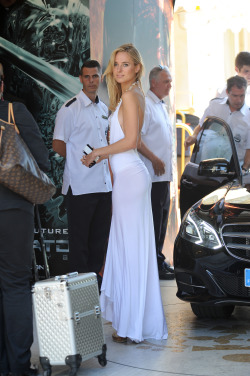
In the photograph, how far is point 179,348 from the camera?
463 centimetres

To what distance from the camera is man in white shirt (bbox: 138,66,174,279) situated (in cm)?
725

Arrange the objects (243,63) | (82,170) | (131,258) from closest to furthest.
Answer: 1. (131,258)
2. (82,170)
3. (243,63)

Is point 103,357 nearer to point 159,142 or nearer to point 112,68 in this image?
point 112,68

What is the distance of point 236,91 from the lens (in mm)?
7027

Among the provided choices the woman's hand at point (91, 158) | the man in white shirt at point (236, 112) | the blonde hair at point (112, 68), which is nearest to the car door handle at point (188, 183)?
the man in white shirt at point (236, 112)

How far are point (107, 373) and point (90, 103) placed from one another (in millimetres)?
3074

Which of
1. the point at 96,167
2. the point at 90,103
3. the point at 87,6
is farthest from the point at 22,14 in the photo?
the point at 96,167

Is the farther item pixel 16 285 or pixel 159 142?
pixel 159 142

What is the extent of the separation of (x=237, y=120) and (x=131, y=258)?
8.88ft

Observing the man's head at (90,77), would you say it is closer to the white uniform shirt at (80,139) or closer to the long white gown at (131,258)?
the white uniform shirt at (80,139)

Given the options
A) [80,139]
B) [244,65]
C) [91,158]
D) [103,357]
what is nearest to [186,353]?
[103,357]

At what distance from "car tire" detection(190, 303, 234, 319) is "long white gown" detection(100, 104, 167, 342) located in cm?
59

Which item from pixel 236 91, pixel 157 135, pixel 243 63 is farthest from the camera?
pixel 243 63

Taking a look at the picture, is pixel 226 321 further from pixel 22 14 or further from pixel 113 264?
pixel 22 14
